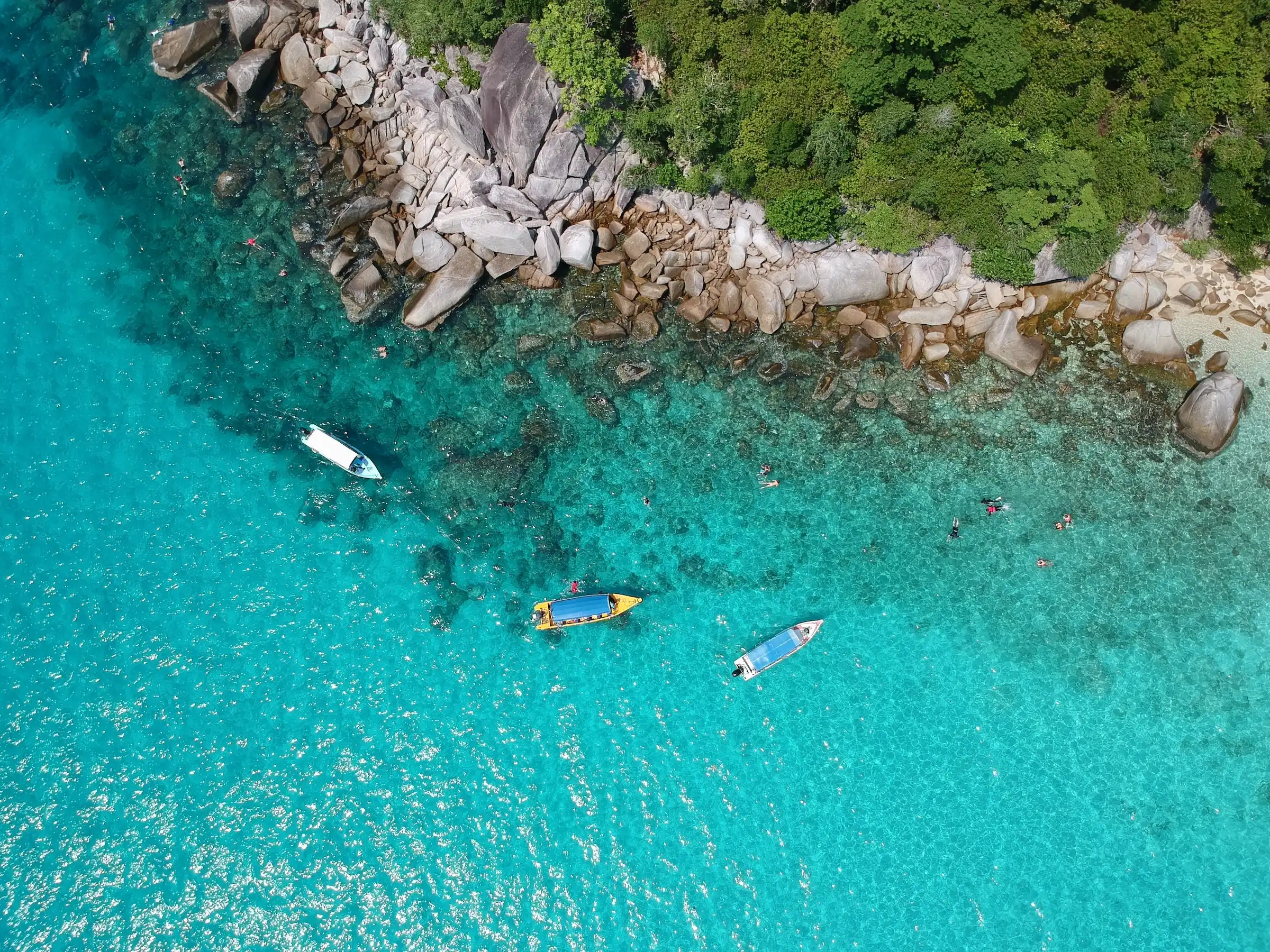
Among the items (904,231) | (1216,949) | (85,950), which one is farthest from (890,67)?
(85,950)

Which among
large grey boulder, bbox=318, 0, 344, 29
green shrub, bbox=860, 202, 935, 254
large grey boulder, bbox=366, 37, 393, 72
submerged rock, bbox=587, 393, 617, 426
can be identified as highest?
large grey boulder, bbox=318, 0, 344, 29

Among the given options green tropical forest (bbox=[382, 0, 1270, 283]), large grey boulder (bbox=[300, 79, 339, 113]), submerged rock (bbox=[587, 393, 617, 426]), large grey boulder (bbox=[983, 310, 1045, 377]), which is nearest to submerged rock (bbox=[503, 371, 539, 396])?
submerged rock (bbox=[587, 393, 617, 426])

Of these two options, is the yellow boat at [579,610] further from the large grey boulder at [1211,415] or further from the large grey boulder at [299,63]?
the large grey boulder at [299,63]

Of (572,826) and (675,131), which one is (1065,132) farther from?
(572,826)

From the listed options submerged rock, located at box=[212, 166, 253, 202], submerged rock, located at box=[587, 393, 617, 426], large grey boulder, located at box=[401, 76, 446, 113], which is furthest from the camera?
submerged rock, located at box=[212, 166, 253, 202]

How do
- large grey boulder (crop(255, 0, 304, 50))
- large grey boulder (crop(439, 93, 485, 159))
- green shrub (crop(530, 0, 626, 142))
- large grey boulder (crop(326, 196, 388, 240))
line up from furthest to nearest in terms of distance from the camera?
large grey boulder (crop(255, 0, 304, 50))
large grey boulder (crop(326, 196, 388, 240))
large grey boulder (crop(439, 93, 485, 159))
green shrub (crop(530, 0, 626, 142))

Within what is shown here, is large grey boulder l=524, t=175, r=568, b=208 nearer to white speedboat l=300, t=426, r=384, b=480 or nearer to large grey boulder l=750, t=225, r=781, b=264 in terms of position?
large grey boulder l=750, t=225, r=781, b=264

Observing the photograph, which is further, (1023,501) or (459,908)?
(1023,501)
